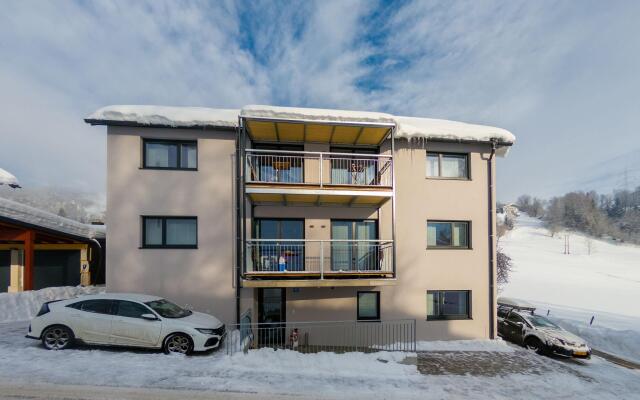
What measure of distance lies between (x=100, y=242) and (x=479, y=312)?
18.5 meters

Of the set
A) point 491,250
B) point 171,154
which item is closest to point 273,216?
point 171,154

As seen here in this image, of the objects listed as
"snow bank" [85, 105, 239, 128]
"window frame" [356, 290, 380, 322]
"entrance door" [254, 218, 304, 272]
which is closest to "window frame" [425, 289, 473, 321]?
"window frame" [356, 290, 380, 322]

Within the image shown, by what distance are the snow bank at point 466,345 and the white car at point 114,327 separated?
735 cm

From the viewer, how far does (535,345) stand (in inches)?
454

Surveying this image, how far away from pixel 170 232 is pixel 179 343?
12.8ft

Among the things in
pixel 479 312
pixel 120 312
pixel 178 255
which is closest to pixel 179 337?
pixel 120 312

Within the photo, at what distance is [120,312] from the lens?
8289 mm

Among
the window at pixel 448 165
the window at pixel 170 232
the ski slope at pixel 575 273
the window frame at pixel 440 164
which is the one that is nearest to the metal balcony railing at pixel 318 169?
the window frame at pixel 440 164

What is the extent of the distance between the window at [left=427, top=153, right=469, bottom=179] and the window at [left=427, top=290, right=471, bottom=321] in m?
4.48

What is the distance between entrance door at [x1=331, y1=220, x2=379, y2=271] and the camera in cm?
1102

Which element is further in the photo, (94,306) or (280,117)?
(280,117)

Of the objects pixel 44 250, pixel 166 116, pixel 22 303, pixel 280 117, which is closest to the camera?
pixel 280 117

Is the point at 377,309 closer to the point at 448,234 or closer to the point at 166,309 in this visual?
the point at 448,234

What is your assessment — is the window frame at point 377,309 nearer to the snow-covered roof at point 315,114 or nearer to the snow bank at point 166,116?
the snow-covered roof at point 315,114
